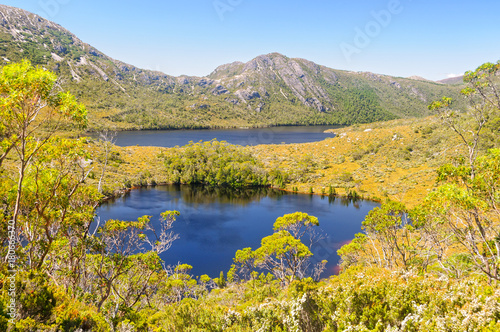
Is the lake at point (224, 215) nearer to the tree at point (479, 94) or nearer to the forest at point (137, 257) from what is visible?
the forest at point (137, 257)

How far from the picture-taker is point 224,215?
53.1 m

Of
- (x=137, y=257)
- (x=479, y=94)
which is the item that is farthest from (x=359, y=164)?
(x=137, y=257)

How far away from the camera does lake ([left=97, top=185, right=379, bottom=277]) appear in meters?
38.0

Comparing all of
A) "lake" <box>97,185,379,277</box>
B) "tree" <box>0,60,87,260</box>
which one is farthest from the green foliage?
"tree" <box>0,60,87,260</box>

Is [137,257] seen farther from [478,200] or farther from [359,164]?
[359,164]

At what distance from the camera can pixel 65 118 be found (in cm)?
1112

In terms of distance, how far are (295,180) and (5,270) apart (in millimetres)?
70031

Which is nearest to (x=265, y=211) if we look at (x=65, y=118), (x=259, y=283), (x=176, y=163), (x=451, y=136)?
(x=259, y=283)

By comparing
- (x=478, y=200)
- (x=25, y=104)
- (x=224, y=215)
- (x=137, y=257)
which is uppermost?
(x=25, y=104)

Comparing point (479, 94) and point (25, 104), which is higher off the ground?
point (479, 94)

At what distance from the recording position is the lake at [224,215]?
3803cm

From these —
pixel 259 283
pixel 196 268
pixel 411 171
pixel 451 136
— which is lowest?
pixel 196 268

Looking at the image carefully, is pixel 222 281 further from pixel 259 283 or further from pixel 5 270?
pixel 5 270

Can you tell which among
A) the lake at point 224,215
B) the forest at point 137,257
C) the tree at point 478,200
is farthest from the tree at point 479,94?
the lake at point 224,215
